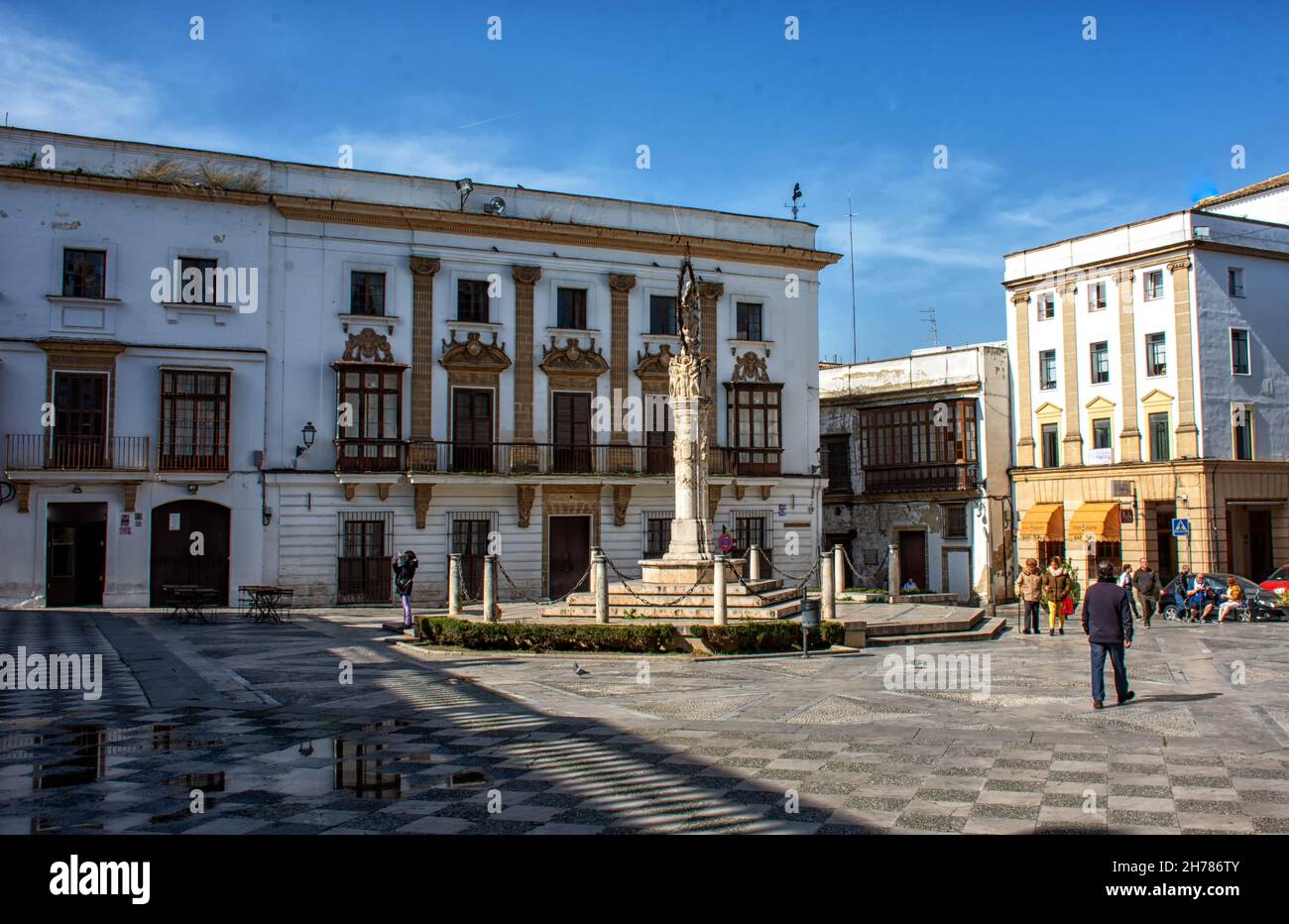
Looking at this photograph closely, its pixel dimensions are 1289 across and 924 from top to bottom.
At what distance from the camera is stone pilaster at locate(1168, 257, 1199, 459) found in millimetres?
34625

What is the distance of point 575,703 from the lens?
1226 centimetres

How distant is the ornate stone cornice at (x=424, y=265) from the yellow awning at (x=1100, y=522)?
2304 centimetres

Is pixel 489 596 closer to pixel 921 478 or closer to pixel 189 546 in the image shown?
pixel 189 546

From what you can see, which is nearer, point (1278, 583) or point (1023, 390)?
point (1278, 583)

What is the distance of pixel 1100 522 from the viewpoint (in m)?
36.4

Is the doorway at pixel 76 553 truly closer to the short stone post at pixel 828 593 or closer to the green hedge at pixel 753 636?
the green hedge at pixel 753 636

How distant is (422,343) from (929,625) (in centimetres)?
1716

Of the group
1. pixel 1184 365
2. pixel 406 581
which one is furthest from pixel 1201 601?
pixel 406 581

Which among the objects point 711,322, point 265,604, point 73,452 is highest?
point 711,322

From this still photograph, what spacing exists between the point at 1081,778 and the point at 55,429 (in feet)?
87.6

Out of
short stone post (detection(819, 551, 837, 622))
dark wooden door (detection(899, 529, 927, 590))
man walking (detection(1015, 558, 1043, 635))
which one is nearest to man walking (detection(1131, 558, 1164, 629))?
man walking (detection(1015, 558, 1043, 635))

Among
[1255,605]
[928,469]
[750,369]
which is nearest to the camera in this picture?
[1255,605]
